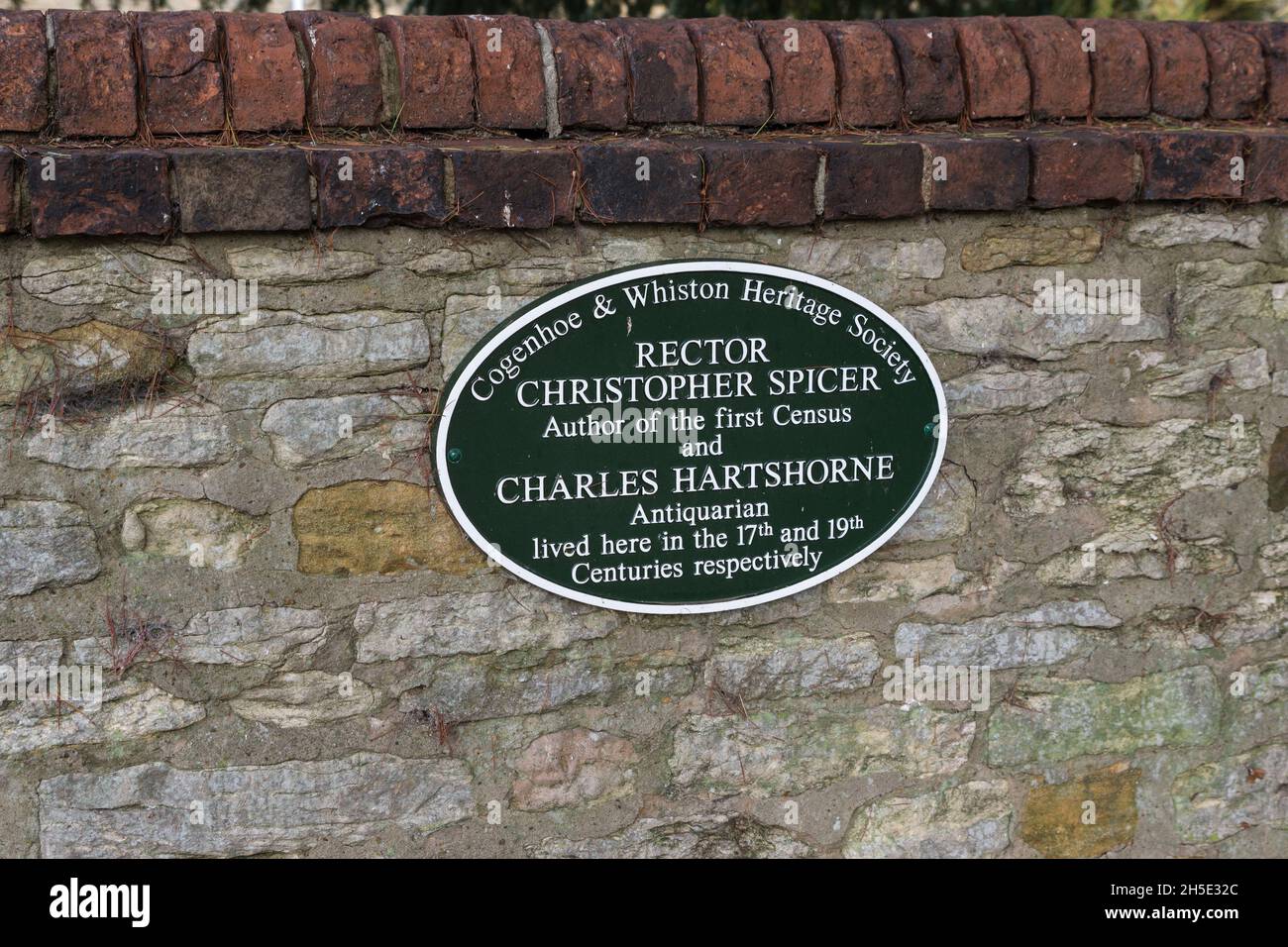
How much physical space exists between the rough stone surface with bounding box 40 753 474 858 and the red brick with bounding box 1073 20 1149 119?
200 cm

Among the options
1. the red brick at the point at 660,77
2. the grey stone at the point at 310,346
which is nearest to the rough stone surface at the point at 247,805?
the grey stone at the point at 310,346

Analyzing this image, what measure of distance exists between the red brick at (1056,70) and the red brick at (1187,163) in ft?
0.51

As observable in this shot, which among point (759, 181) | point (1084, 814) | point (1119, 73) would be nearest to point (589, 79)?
point (759, 181)

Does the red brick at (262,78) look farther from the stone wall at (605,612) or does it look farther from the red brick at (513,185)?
the red brick at (513,185)

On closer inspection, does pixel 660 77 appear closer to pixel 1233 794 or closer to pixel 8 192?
pixel 8 192

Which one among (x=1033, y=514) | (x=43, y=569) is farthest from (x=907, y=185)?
(x=43, y=569)

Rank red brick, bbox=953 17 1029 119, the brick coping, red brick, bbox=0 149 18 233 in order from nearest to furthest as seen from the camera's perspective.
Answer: red brick, bbox=0 149 18 233 < the brick coping < red brick, bbox=953 17 1029 119

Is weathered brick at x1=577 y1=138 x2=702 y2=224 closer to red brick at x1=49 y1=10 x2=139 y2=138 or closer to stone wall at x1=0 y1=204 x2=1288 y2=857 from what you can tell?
stone wall at x1=0 y1=204 x2=1288 y2=857

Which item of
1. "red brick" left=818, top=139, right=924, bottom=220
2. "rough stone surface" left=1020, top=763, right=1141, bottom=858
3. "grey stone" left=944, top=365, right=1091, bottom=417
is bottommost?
"rough stone surface" left=1020, top=763, right=1141, bottom=858

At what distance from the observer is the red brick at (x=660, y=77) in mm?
2500

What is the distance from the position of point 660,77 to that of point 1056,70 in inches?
34.8

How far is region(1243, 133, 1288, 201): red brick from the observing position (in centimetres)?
271

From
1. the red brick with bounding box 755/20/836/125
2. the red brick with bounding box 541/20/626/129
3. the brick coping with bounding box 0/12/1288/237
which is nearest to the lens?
the brick coping with bounding box 0/12/1288/237

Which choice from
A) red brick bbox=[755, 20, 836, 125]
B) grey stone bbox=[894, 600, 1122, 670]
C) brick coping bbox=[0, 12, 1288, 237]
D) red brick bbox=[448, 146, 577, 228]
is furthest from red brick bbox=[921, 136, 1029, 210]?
grey stone bbox=[894, 600, 1122, 670]
